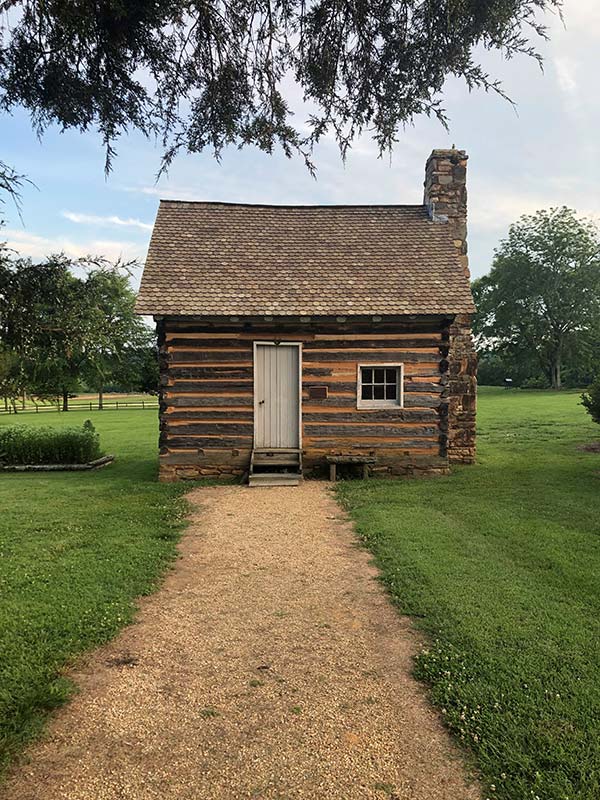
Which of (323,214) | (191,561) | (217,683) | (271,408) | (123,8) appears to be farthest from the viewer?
(323,214)

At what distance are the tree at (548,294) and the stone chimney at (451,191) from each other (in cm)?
3600

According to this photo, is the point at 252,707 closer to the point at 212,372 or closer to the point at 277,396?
the point at 277,396

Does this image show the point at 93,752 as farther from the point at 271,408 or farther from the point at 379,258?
the point at 379,258

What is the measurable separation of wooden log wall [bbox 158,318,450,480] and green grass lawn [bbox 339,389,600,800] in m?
1.45

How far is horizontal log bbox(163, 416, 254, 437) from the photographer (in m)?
12.6

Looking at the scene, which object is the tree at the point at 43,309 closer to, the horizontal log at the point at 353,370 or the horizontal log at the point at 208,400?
the horizontal log at the point at 208,400

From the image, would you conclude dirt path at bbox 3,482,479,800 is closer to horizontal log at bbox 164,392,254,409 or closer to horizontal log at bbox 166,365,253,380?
horizontal log at bbox 164,392,254,409

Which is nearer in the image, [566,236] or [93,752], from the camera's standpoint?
[93,752]

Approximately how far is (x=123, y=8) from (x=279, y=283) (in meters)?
9.28

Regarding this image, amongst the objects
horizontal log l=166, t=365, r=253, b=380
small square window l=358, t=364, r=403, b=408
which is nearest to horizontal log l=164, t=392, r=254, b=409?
horizontal log l=166, t=365, r=253, b=380

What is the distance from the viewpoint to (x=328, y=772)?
10.1 feet

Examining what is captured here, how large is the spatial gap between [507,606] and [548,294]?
157ft

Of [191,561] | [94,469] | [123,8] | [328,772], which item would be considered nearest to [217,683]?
[328,772]

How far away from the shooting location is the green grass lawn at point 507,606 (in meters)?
3.26
